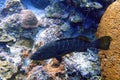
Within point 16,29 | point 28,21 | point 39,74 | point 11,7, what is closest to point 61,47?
point 39,74

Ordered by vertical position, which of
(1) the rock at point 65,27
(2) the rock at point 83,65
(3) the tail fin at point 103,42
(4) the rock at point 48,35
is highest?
(3) the tail fin at point 103,42

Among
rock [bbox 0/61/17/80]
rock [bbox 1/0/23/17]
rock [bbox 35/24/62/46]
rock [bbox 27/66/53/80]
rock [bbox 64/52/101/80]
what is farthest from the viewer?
rock [bbox 1/0/23/17]

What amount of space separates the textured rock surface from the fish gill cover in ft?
0.55

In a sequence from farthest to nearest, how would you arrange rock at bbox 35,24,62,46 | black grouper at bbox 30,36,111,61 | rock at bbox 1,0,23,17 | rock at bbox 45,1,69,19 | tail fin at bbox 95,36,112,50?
1. rock at bbox 1,0,23,17
2. rock at bbox 45,1,69,19
3. rock at bbox 35,24,62,46
4. tail fin at bbox 95,36,112,50
5. black grouper at bbox 30,36,111,61

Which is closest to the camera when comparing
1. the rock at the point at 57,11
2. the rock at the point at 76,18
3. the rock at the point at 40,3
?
the rock at the point at 76,18

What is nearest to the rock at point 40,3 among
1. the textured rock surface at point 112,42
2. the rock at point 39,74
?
the textured rock surface at point 112,42

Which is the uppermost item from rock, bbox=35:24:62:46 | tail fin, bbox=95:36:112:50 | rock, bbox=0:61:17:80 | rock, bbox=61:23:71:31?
tail fin, bbox=95:36:112:50

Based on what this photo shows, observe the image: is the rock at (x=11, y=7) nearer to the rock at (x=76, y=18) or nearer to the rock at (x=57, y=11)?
the rock at (x=57, y=11)

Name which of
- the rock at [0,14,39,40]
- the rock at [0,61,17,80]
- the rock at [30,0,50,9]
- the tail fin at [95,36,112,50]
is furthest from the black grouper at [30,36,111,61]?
the rock at [30,0,50,9]

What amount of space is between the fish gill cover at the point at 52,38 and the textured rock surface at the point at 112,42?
0.55 ft

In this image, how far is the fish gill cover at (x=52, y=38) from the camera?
4.18 metres

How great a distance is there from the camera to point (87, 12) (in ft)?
16.6

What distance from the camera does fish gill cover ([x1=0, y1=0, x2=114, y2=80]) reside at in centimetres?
418

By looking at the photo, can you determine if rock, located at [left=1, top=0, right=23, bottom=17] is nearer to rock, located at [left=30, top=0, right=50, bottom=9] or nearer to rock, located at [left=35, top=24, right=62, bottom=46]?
rock, located at [left=30, top=0, right=50, bottom=9]
